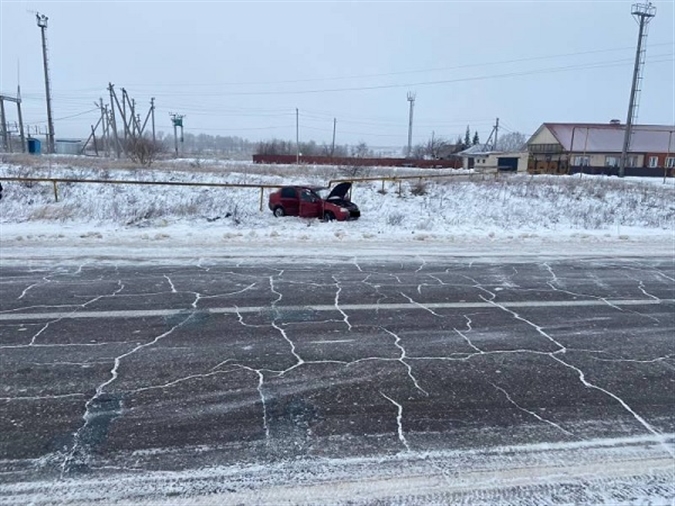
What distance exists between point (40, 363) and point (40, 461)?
1.63m

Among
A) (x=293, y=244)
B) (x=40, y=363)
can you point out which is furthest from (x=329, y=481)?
(x=293, y=244)

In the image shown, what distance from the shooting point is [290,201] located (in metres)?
14.9

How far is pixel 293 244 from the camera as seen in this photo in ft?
34.8

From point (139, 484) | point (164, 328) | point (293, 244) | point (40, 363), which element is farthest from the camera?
point (293, 244)

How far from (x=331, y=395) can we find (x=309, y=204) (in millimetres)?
11025

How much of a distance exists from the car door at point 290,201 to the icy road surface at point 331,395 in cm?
805

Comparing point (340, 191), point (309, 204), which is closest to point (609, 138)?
point (340, 191)

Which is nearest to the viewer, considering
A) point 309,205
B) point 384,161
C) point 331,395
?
point 331,395

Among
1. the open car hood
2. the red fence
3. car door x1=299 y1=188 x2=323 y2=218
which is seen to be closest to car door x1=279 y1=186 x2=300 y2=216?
car door x1=299 y1=188 x2=323 y2=218

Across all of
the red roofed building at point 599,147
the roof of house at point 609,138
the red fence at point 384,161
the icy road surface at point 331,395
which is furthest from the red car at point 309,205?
the roof of house at point 609,138

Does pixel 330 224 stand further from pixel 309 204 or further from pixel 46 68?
pixel 46 68

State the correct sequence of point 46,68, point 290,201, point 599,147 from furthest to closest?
point 599,147 < point 46,68 < point 290,201

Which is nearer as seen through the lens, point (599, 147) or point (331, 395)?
point (331, 395)

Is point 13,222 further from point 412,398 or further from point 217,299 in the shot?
point 412,398
